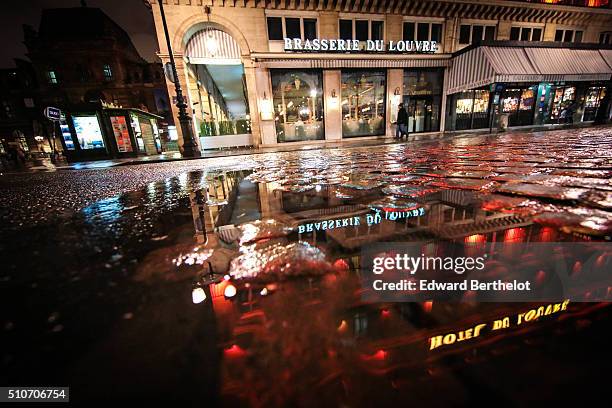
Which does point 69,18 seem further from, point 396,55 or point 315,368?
point 315,368

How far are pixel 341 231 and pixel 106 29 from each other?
43124 mm

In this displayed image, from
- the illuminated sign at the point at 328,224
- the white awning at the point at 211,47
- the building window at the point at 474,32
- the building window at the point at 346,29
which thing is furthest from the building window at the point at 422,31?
the illuminated sign at the point at 328,224

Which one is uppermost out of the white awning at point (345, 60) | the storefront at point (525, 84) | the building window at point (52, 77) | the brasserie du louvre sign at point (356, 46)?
the building window at point (52, 77)

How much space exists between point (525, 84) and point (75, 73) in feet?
146

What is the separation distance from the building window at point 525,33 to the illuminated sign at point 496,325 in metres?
24.9

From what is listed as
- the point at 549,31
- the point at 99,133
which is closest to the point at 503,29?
the point at 549,31

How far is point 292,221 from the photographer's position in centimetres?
186

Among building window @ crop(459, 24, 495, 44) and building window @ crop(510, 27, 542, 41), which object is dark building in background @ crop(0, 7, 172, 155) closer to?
building window @ crop(459, 24, 495, 44)

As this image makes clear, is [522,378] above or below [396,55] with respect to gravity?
below

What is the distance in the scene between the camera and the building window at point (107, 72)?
2889 cm

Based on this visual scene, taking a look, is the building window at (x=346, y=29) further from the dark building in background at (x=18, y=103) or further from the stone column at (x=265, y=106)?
the dark building in background at (x=18, y=103)

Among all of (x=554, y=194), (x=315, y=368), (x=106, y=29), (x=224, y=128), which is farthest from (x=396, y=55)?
(x=106, y=29)

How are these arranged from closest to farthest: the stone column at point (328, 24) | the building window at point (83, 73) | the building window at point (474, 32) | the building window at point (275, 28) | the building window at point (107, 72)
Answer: the building window at point (275, 28) < the stone column at point (328, 24) < the building window at point (474, 32) < the building window at point (83, 73) < the building window at point (107, 72)

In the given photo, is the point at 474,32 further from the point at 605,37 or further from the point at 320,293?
the point at 320,293
